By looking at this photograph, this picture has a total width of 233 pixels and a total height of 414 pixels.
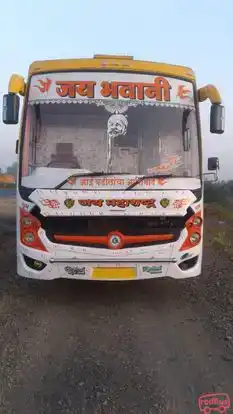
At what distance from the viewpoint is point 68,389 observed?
3.79 metres

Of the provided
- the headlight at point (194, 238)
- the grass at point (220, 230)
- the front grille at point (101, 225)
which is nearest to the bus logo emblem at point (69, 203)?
the front grille at point (101, 225)

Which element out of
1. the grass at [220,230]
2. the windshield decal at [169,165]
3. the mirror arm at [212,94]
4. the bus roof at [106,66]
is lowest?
the grass at [220,230]

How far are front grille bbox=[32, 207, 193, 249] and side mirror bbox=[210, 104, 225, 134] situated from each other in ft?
4.42

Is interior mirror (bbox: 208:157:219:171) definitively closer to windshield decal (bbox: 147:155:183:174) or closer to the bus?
the bus

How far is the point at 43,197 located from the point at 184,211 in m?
1.75

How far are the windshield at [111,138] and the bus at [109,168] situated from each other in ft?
0.04

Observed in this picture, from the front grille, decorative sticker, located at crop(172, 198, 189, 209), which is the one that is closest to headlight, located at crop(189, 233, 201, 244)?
the front grille

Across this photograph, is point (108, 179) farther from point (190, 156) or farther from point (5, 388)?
point (5, 388)

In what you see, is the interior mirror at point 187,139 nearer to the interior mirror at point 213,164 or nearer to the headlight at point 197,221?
the interior mirror at point 213,164

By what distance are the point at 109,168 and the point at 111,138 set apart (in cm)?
47

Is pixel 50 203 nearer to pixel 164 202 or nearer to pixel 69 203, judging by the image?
pixel 69 203

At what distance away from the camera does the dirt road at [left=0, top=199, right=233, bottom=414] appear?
367 cm

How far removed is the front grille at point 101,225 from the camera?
5.80 meters

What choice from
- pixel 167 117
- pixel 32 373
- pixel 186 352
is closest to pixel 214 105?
pixel 167 117
